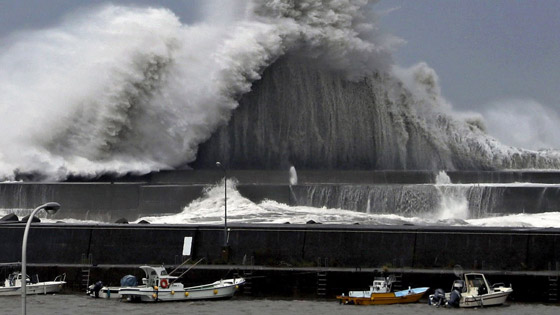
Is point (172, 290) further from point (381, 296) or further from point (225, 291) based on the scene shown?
point (381, 296)

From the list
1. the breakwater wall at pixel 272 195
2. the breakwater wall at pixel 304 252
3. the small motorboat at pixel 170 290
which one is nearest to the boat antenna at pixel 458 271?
the breakwater wall at pixel 304 252

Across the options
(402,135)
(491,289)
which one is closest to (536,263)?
(491,289)

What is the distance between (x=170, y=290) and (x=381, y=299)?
5.43 meters

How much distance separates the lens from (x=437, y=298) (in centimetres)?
3241

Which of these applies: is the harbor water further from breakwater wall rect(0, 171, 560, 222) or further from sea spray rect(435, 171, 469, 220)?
sea spray rect(435, 171, 469, 220)

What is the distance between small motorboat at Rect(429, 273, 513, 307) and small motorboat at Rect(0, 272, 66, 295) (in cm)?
1006

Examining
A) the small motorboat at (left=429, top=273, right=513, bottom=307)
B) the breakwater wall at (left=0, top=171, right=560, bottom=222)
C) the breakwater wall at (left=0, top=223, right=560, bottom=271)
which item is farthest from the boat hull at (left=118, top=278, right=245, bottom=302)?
the breakwater wall at (left=0, top=171, right=560, bottom=222)

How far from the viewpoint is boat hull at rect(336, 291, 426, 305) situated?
3266 cm

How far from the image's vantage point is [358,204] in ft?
154

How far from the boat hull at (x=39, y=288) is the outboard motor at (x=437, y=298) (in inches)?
394

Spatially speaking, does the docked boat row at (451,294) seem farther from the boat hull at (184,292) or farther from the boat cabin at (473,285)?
the boat hull at (184,292)

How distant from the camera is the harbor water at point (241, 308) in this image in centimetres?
3134

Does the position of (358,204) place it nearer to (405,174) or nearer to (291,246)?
(405,174)

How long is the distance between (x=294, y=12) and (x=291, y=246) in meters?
20.0
